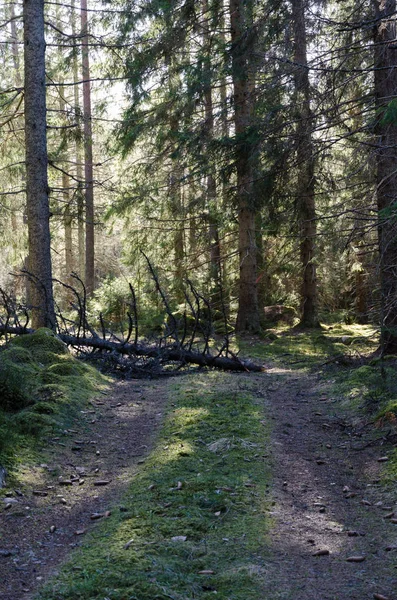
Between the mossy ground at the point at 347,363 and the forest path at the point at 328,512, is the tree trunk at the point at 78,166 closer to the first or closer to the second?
the mossy ground at the point at 347,363

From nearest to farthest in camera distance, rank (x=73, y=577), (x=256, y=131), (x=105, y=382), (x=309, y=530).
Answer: (x=73, y=577) < (x=309, y=530) < (x=105, y=382) < (x=256, y=131)

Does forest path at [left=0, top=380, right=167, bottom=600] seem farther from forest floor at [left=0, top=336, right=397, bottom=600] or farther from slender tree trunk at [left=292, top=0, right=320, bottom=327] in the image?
slender tree trunk at [left=292, top=0, right=320, bottom=327]

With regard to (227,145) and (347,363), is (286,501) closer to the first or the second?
(347,363)

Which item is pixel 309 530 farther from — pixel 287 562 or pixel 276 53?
pixel 276 53

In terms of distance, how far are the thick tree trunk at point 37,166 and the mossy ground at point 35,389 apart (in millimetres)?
1532

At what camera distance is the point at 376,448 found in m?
5.88

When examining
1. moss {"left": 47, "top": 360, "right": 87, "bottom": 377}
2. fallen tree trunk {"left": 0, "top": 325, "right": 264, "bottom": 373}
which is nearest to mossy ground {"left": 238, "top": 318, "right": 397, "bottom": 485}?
fallen tree trunk {"left": 0, "top": 325, "right": 264, "bottom": 373}

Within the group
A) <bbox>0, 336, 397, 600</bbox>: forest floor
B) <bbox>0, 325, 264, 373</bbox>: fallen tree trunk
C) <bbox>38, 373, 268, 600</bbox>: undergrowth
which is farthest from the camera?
<bbox>0, 325, 264, 373</bbox>: fallen tree trunk

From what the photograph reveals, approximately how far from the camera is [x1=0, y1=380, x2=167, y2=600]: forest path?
3.77m

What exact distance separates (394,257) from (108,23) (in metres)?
9.06

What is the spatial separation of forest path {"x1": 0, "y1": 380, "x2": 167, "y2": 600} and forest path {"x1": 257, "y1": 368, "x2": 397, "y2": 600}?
139cm

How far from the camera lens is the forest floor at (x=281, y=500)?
11.5 feet

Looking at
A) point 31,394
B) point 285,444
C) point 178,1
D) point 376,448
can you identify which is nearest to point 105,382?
point 31,394

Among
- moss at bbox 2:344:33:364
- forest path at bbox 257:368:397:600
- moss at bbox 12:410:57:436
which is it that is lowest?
forest path at bbox 257:368:397:600
